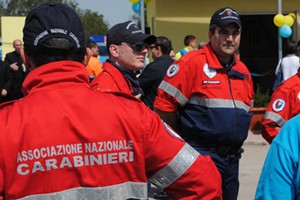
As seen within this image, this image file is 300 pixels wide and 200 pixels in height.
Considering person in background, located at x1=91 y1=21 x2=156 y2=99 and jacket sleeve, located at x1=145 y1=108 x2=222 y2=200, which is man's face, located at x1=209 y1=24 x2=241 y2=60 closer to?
person in background, located at x1=91 y1=21 x2=156 y2=99

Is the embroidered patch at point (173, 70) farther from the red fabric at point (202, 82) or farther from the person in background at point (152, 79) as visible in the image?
the person in background at point (152, 79)

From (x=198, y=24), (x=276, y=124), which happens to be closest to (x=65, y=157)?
(x=276, y=124)

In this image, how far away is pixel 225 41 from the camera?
15.2ft

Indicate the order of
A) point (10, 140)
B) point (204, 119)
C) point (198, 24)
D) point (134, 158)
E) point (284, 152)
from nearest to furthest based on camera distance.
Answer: point (10, 140), point (134, 158), point (284, 152), point (204, 119), point (198, 24)

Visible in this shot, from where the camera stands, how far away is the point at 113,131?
2029mm

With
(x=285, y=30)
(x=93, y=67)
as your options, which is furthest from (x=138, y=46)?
(x=285, y=30)

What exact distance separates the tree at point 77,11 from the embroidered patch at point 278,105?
144 ft

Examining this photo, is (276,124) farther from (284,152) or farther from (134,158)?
(134,158)

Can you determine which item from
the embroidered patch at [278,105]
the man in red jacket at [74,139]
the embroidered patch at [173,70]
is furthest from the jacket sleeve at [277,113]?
the man in red jacket at [74,139]

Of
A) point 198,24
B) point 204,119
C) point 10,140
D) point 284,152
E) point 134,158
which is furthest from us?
point 198,24

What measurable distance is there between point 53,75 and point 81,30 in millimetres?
212

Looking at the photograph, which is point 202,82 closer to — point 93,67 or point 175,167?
point 175,167

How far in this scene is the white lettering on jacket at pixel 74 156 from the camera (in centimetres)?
193

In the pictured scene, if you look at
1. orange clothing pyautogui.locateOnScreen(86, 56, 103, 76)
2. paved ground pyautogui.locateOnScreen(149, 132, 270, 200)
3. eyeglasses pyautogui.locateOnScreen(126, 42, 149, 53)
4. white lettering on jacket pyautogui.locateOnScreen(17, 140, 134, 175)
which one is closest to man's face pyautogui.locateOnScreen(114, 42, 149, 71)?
eyeglasses pyautogui.locateOnScreen(126, 42, 149, 53)
